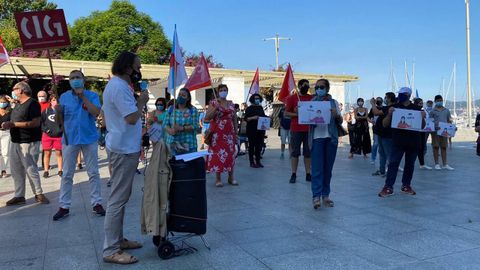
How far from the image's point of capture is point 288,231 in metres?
5.23

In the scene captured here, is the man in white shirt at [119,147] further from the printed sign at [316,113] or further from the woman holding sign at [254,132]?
the woman holding sign at [254,132]

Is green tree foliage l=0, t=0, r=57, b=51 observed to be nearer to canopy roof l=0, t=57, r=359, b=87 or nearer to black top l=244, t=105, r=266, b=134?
canopy roof l=0, t=57, r=359, b=87

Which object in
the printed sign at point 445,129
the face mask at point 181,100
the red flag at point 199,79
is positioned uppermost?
the red flag at point 199,79

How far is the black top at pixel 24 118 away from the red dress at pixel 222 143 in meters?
3.00

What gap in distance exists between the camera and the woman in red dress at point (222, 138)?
8.26 metres

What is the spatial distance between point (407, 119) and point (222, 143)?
3.26 metres

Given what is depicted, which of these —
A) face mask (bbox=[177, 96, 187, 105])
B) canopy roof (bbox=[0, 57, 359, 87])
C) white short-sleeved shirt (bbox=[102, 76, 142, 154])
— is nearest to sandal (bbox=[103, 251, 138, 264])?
white short-sleeved shirt (bbox=[102, 76, 142, 154])

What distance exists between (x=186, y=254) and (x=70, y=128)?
8.53 feet

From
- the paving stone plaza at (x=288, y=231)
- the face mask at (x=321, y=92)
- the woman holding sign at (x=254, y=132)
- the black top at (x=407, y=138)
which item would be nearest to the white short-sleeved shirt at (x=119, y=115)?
the paving stone plaza at (x=288, y=231)

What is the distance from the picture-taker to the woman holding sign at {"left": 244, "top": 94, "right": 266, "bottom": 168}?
1130cm

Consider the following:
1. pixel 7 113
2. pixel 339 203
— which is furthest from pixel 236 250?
pixel 7 113

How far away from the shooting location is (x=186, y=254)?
14.7 feet

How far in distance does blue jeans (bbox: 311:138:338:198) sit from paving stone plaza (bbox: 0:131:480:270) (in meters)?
0.34

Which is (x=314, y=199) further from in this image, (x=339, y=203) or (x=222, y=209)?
(x=222, y=209)
